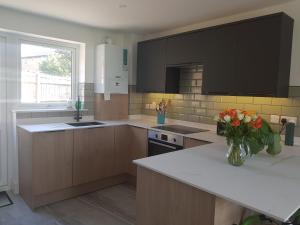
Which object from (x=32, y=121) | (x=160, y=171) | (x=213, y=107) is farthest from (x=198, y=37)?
(x=32, y=121)

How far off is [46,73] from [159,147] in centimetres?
186

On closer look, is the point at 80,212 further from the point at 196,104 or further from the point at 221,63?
the point at 221,63

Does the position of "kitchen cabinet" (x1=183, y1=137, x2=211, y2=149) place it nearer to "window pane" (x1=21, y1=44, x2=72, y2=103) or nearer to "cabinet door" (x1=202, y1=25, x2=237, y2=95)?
"cabinet door" (x1=202, y1=25, x2=237, y2=95)

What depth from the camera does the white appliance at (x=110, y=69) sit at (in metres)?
3.58

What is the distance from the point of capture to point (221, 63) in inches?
108

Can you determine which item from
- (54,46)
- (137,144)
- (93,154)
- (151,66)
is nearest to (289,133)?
(137,144)

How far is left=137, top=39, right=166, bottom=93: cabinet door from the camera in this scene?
11.3 ft

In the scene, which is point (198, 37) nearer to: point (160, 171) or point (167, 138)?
point (167, 138)

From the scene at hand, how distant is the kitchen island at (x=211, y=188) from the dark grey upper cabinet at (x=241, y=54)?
82 cm

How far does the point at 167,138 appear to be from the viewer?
297cm

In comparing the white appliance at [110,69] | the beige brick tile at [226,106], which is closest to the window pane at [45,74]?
the white appliance at [110,69]

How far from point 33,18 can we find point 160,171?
2641 mm

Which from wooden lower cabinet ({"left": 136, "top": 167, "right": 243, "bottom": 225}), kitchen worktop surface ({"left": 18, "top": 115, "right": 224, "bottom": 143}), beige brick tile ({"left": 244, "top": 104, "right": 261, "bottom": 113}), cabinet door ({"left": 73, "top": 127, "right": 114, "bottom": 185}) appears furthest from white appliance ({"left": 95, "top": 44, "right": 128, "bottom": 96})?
wooden lower cabinet ({"left": 136, "top": 167, "right": 243, "bottom": 225})

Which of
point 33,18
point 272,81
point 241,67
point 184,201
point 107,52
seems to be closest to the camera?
point 184,201
